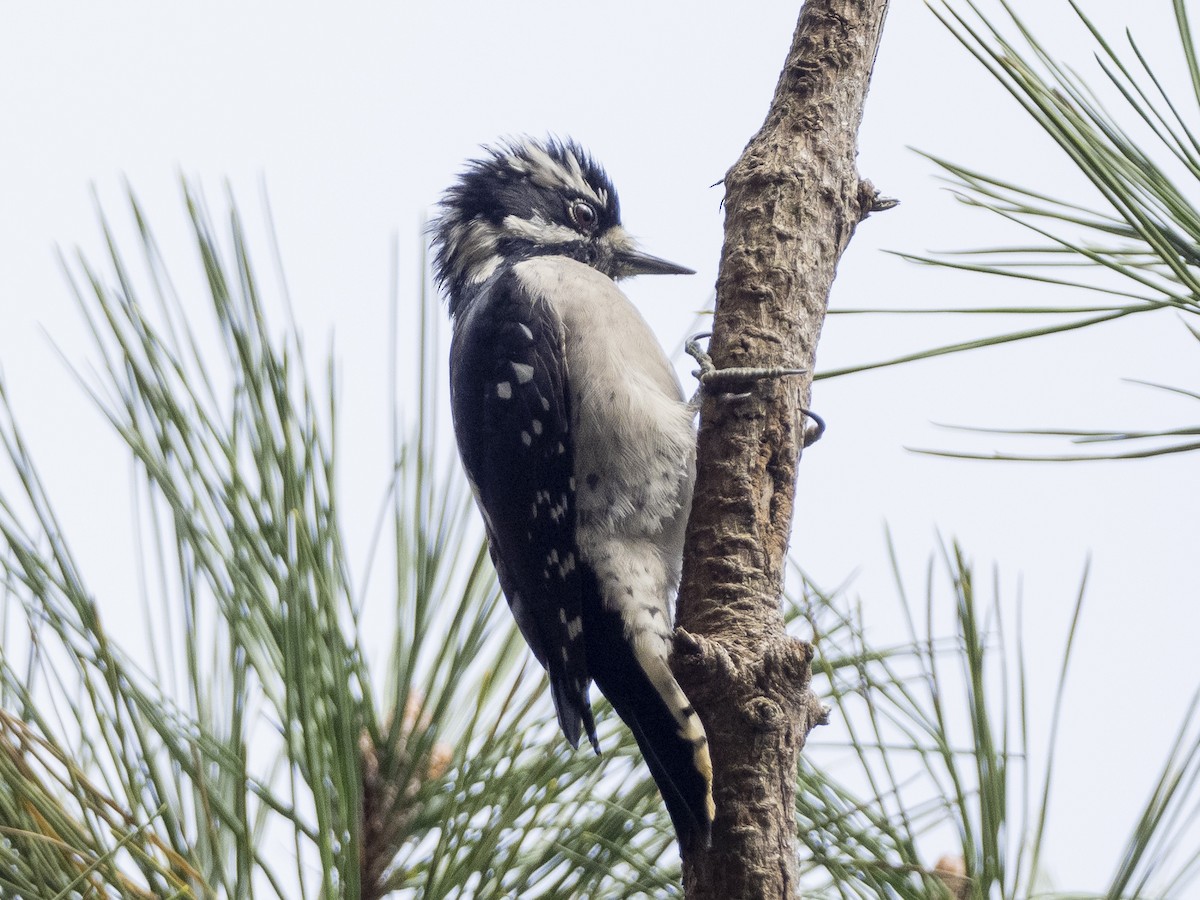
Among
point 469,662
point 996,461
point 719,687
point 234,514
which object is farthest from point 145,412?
point 996,461

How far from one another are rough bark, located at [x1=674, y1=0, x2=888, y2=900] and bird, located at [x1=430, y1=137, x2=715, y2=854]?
0.66ft

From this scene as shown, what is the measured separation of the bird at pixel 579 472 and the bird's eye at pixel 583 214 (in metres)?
0.27

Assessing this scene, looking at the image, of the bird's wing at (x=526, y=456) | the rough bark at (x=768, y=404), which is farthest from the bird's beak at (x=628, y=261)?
the rough bark at (x=768, y=404)

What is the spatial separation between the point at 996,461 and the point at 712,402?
1.86 feet

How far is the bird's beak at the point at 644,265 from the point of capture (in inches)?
103

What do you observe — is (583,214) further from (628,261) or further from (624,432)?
(624,432)

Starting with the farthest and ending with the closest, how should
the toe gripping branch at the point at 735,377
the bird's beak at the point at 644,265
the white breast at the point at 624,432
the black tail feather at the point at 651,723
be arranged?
1. the bird's beak at the point at 644,265
2. the white breast at the point at 624,432
3. the toe gripping branch at the point at 735,377
4. the black tail feather at the point at 651,723

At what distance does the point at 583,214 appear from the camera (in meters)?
2.69

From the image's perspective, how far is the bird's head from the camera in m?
2.65

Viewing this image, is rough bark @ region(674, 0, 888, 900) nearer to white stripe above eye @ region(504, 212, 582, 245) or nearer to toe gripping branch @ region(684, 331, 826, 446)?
toe gripping branch @ region(684, 331, 826, 446)

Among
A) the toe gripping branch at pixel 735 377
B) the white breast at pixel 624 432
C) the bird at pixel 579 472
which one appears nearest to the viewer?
the toe gripping branch at pixel 735 377

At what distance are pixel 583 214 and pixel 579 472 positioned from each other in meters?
0.82

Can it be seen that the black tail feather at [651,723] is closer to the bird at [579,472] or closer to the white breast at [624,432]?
the bird at [579,472]

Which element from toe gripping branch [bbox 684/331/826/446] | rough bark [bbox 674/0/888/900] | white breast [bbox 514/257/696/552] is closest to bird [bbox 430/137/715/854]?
white breast [bbox 514/257/696/552]
